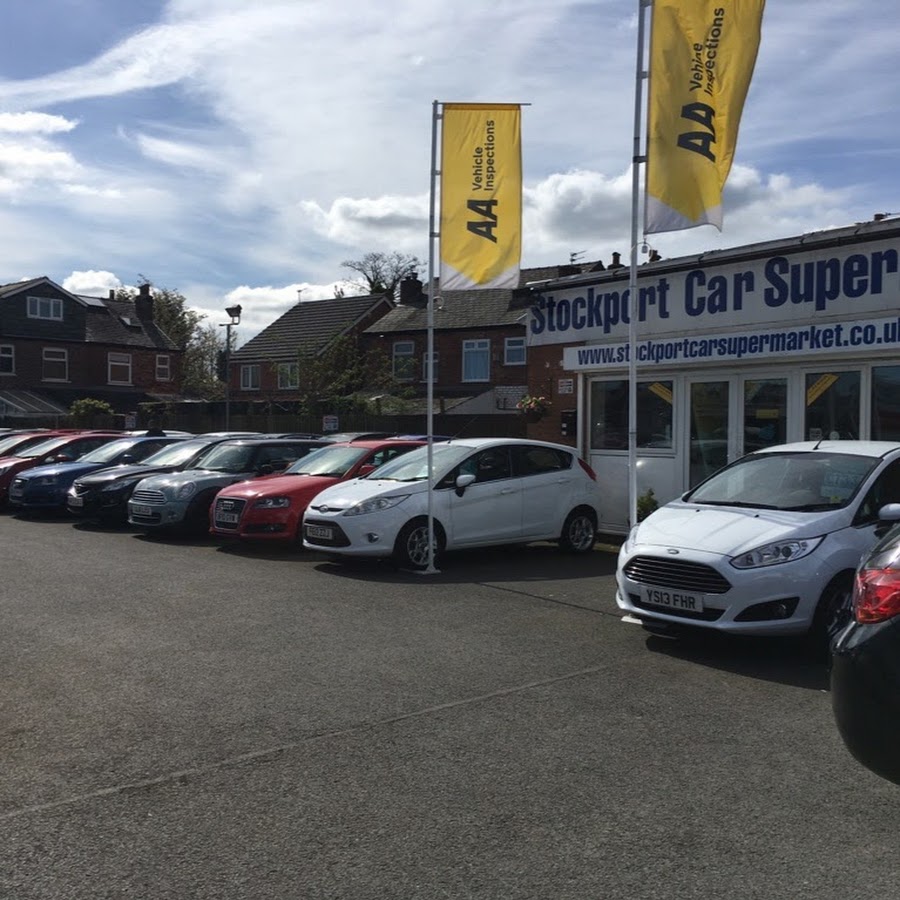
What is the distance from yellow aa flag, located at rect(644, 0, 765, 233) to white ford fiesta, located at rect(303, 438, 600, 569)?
3.67 m

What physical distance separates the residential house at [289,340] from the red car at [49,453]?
26.0m

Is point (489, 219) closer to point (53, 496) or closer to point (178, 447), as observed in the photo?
point (178, 447)

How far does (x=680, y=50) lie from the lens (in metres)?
10.1

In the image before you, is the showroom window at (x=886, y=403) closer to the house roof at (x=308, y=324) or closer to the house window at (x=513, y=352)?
the house window at (x=513, y=352)

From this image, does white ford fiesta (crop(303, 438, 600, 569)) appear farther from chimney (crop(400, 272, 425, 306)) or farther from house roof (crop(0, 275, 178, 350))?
house roof (crop(0, 275, 178, 350))

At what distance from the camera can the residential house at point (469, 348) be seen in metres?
42.4

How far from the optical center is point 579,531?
13219 mm

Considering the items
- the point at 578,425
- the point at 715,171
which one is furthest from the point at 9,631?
the point at 578,425

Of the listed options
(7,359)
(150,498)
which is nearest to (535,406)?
(150,498)

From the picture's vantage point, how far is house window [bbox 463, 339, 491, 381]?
44.5 metres

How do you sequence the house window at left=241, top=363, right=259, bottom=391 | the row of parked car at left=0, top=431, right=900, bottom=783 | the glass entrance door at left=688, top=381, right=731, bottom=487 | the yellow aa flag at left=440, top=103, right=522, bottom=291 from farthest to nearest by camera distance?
the house window at left=241, top=363, right=259, bottom=391 → the glass entrance door at left=688, top=381, right=731, bottom=487 → the yellow aa flag at left=440, top=103, right=522, bottom=291 → the row of parked car at left=0, top=431, right=900, bottom=783

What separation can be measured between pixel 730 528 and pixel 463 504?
15.5 ft

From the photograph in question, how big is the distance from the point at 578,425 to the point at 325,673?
949cm

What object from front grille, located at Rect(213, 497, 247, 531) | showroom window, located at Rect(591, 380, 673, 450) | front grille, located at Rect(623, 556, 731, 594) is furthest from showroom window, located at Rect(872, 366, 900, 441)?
front grille, located at Rect(213, 497, 247, 531)
